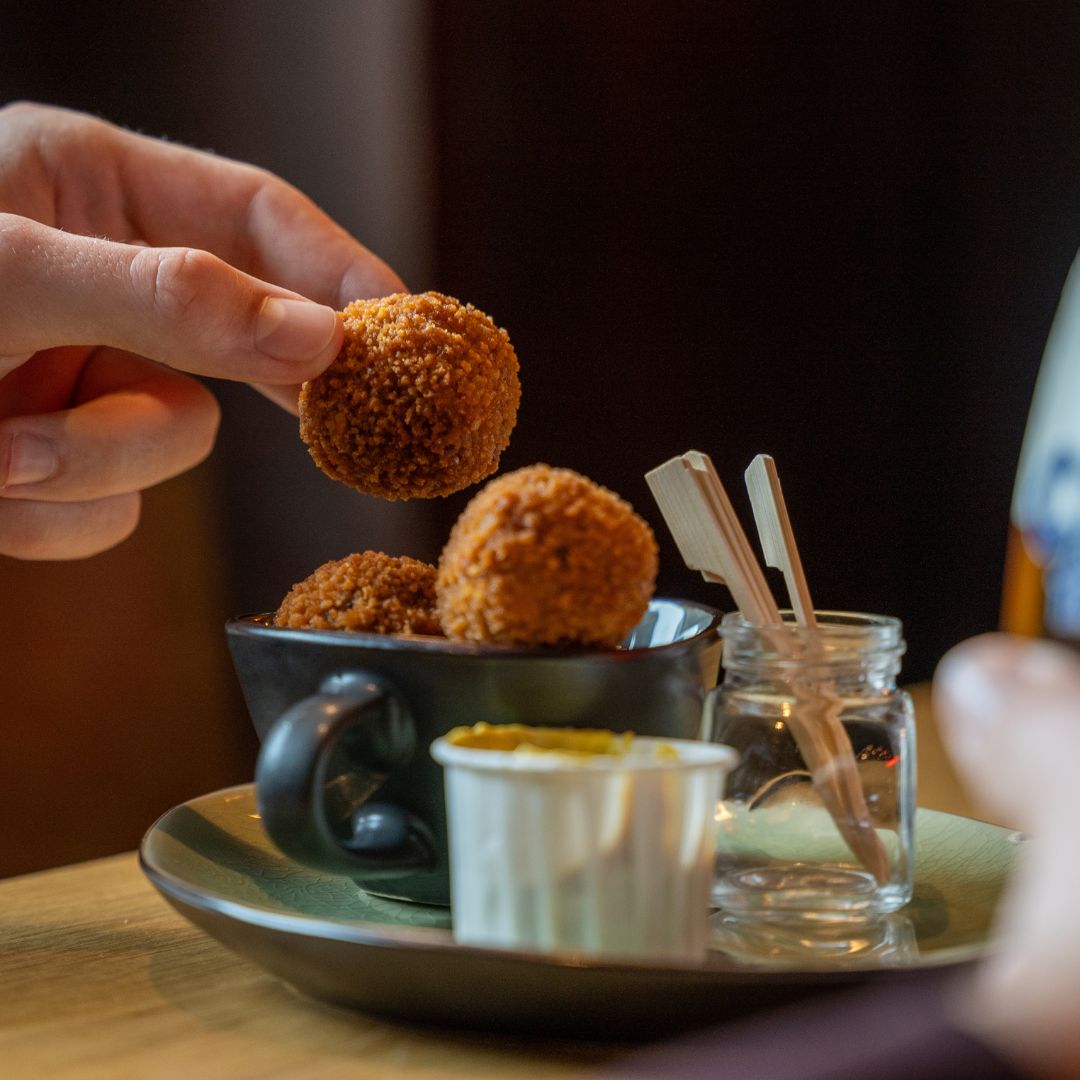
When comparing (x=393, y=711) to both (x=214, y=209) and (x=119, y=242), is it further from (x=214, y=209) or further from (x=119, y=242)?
(x=214, y=209)

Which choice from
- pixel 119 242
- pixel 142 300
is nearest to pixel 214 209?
pixel 119 242

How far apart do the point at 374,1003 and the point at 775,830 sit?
18 cm

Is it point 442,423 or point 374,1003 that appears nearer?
point 374,1003

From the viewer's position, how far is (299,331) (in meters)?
0.51

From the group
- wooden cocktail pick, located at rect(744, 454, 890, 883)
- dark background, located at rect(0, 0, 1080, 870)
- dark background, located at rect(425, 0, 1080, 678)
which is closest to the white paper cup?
wooden cocktail pick, located at rect(744, 454, 890, 883)

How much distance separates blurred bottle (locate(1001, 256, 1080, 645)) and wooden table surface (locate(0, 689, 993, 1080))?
50.2 inches

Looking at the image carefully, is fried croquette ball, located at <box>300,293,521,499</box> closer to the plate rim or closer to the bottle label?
the plate rim

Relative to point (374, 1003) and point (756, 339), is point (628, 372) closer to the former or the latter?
point (756, 339)

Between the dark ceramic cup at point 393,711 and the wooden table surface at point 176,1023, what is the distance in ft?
0.18

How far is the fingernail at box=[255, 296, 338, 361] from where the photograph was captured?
0.51m

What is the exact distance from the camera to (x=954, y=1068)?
0.77 feet

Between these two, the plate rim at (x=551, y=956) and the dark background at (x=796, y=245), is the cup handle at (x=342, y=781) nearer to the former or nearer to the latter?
the plate rim at (x=551, y=956)

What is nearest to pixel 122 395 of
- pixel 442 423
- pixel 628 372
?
pixel 442 423

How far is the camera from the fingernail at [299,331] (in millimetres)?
506
